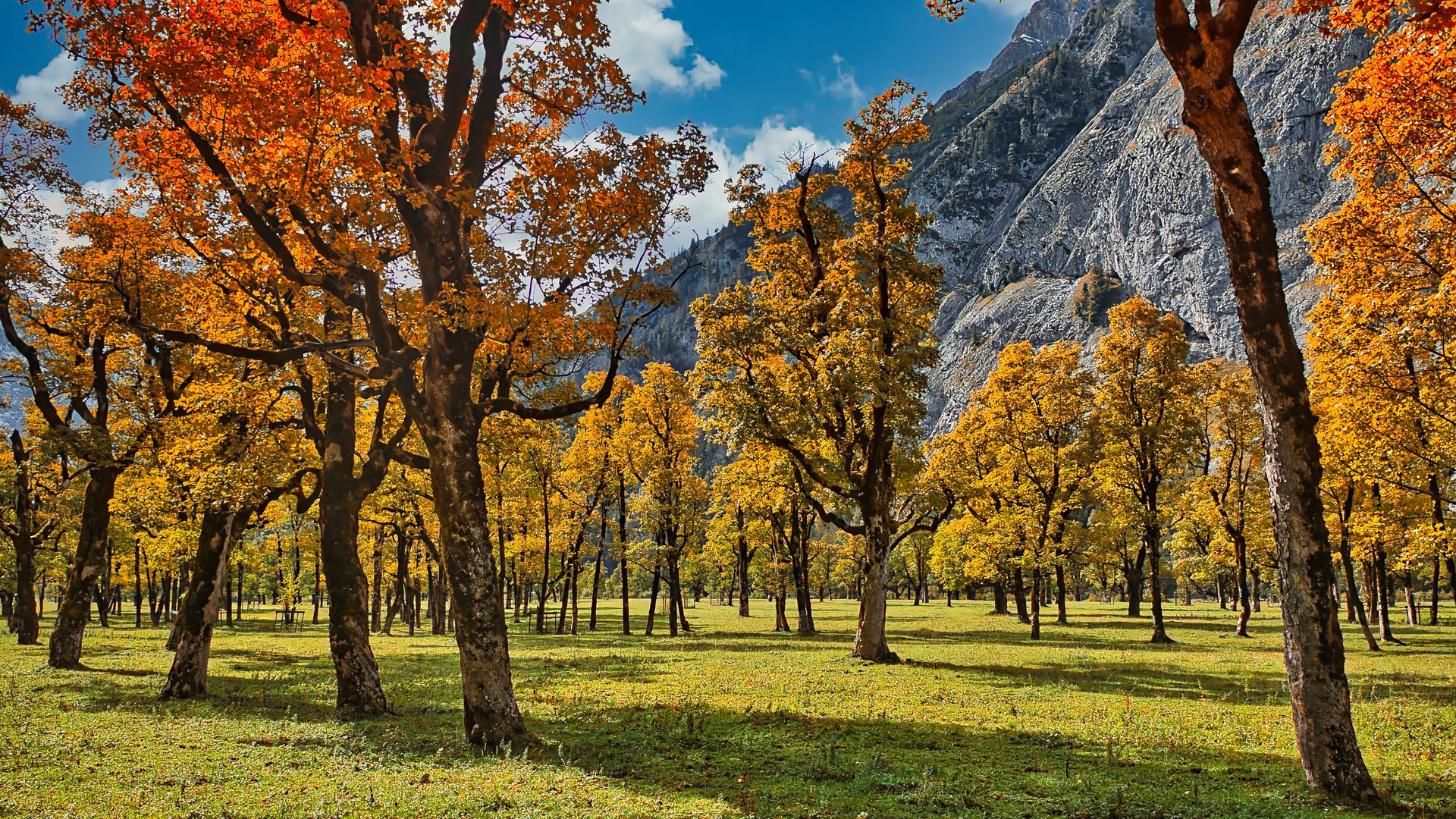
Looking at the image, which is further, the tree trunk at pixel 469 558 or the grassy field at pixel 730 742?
the tree trunk at pixel 469 558

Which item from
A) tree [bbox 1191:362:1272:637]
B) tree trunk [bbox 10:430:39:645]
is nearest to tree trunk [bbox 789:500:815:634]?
tree [bbox 1191:362:1272:637]

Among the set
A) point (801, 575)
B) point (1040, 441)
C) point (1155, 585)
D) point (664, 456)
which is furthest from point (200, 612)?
point (1040, 441)

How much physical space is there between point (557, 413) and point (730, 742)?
19.9 ft

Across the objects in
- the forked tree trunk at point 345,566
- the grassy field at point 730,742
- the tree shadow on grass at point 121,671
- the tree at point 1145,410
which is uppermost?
the tree at point 1145,410

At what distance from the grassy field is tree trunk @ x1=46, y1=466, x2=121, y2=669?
2.53 ft

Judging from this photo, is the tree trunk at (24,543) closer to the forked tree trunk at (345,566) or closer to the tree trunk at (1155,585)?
the forked tree trunk at (345,566)

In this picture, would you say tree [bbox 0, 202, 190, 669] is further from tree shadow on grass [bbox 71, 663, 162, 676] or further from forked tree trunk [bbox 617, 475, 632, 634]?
forked tree trunk [bbox 617, 475, 632, 634]

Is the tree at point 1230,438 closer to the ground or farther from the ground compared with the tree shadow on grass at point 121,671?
farther from the ground

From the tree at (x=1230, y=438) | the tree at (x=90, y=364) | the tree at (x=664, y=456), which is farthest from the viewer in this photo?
A: the tree at (x=664, y=456)

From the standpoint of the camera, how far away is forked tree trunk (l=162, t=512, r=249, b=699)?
1523 cm

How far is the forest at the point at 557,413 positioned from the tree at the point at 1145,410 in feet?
25.0

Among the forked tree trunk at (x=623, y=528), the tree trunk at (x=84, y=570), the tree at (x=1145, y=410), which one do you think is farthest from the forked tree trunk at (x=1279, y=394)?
the forked tree trunk at (x=623, y=528)

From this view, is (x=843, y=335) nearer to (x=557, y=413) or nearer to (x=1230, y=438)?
(x=557, y=413)

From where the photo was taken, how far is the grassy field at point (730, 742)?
25.6 feet
